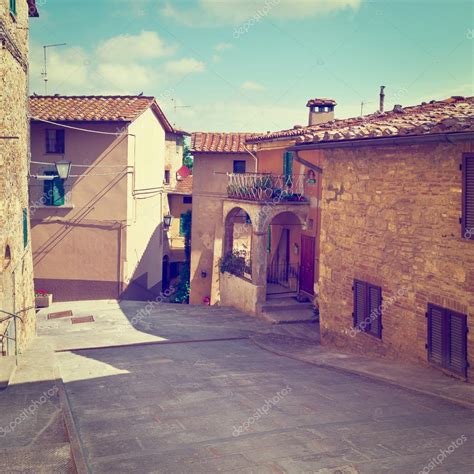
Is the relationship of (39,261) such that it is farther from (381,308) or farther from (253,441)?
(253,441)

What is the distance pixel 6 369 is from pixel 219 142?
728 inches

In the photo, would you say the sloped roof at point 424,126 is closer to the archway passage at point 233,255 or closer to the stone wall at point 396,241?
the stone wall at point 396,241

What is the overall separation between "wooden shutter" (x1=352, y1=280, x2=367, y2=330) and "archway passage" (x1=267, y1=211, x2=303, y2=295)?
7109mm

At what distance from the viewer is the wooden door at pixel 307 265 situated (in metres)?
19.4

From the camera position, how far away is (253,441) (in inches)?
278

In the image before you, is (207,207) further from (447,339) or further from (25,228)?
(447,339)

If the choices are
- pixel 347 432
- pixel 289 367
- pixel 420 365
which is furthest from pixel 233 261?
pixel 347 432

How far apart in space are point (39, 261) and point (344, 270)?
15508 mm

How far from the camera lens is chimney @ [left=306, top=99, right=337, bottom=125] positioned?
78.2ft

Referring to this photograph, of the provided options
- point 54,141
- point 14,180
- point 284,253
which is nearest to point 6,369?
point 14,180

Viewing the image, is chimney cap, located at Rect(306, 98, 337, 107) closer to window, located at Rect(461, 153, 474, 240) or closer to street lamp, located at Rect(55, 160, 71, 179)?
street lamp, located at Rect(55, 160, 71, 179)

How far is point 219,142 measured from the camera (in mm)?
26766

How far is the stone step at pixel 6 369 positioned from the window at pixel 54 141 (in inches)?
590

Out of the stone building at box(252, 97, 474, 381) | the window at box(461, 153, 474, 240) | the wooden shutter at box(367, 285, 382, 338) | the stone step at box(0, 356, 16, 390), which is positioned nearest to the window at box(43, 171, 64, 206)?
the stone building at box(252, 97, 474, 381)
